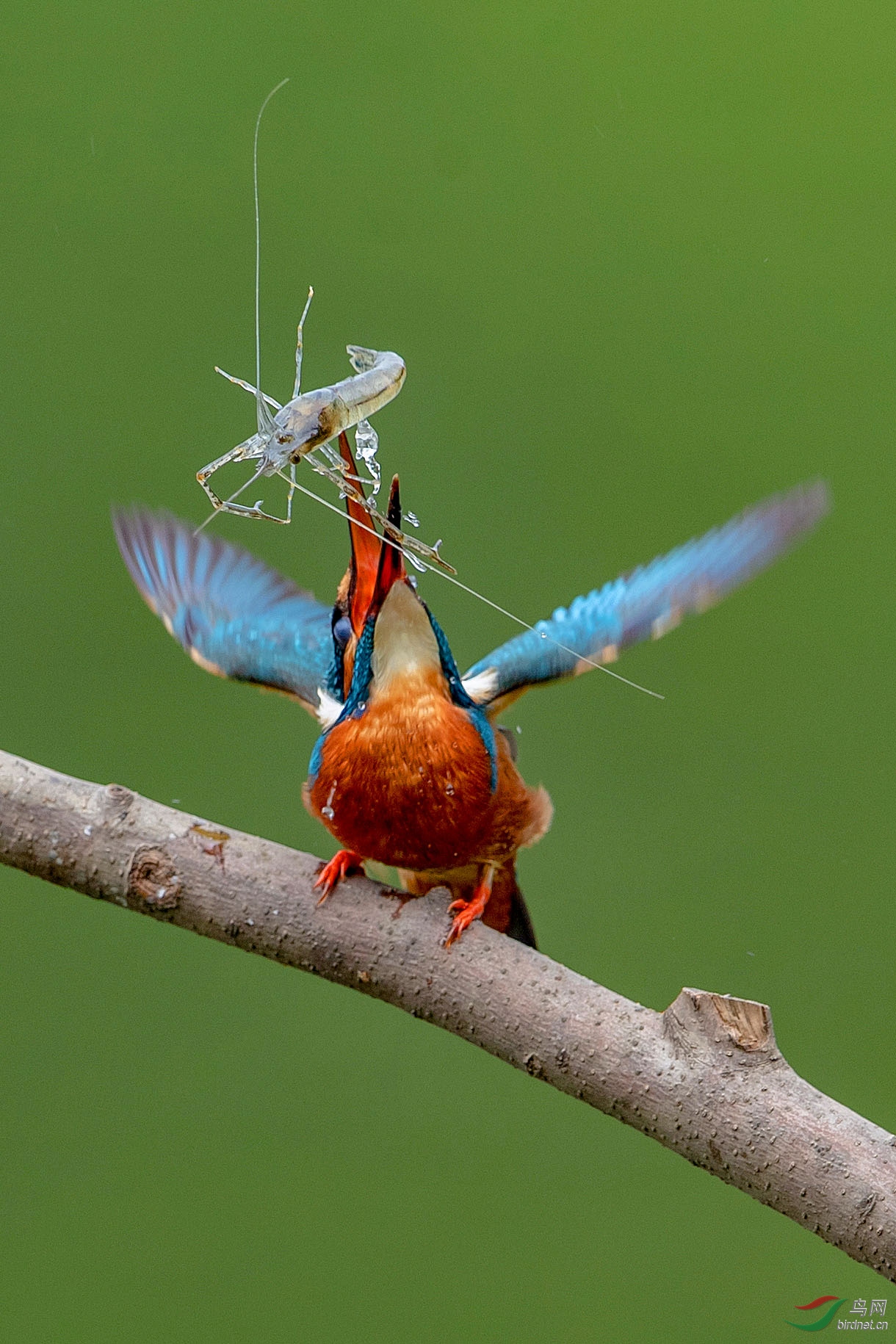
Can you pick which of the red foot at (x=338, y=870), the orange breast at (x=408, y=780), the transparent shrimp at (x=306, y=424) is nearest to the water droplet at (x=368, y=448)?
the transparent shrimp at (x=306, y=424)

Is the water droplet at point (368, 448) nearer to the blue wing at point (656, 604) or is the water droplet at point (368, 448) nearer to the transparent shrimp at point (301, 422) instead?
the transparent shrimp at point (301, 422)

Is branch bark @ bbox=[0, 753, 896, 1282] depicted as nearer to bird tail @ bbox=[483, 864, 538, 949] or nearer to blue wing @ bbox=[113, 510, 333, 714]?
bird tail @ bbox=[483, 864, 538, 949]

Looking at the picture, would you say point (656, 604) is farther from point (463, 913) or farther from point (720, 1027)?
point (720, 1027)

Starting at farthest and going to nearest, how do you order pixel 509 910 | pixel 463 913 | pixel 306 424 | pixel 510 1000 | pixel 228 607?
pixel 228 607 → pixel 509 910 → pixel 463 913 → pixel 510 1000 → pixel 306 424

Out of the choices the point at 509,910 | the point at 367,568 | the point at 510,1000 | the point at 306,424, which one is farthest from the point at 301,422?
the point at 509,910

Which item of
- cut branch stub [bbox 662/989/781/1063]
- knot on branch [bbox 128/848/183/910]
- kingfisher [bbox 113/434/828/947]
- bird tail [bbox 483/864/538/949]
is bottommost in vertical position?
knot on branch [bbox 128/848/183/910]

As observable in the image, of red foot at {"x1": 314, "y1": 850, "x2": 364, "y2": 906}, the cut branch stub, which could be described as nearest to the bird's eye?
red foot at {"x1": 314, "y1": 850, "x2": 364, "y2": 906}
